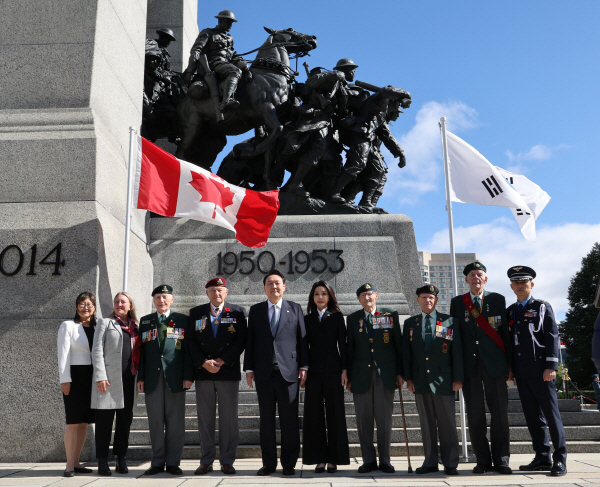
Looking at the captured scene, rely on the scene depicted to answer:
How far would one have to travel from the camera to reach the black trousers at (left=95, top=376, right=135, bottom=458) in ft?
20.3

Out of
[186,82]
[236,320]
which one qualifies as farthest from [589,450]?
[186,82]

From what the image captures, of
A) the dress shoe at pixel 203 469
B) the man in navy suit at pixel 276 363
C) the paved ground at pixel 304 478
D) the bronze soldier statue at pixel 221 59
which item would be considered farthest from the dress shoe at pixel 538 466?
the bronze soldier statue at pixel 221 59

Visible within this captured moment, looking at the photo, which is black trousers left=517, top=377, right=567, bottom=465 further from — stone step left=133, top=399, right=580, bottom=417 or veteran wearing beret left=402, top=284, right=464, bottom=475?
stone step left=133, top=399, right=580, bottom=417

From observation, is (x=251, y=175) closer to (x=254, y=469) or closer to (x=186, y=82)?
(x=186, y=82)

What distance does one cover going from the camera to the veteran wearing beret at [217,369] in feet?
20.6

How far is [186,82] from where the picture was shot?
12023 millimetres

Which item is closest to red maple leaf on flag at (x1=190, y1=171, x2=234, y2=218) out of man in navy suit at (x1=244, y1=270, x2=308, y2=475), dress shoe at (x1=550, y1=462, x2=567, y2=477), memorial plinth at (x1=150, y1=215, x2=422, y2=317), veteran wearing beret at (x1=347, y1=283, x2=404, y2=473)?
memorial plinth at (x1=150, y1=215, x2=422, y2=317)

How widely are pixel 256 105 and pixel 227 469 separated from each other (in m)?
7.29

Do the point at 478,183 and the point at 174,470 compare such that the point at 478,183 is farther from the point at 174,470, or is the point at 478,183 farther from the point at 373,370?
the point at 174,470

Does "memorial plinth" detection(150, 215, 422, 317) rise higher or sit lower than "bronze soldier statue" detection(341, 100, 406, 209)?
lower

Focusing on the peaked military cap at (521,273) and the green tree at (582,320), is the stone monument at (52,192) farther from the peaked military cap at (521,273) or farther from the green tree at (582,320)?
the green tree at (582,320)

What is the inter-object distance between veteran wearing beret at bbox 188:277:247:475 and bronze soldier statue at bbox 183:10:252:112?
573 cm

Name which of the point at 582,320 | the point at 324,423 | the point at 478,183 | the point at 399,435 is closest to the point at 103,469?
the point at 324,423

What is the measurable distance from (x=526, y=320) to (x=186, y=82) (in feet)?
27.1
